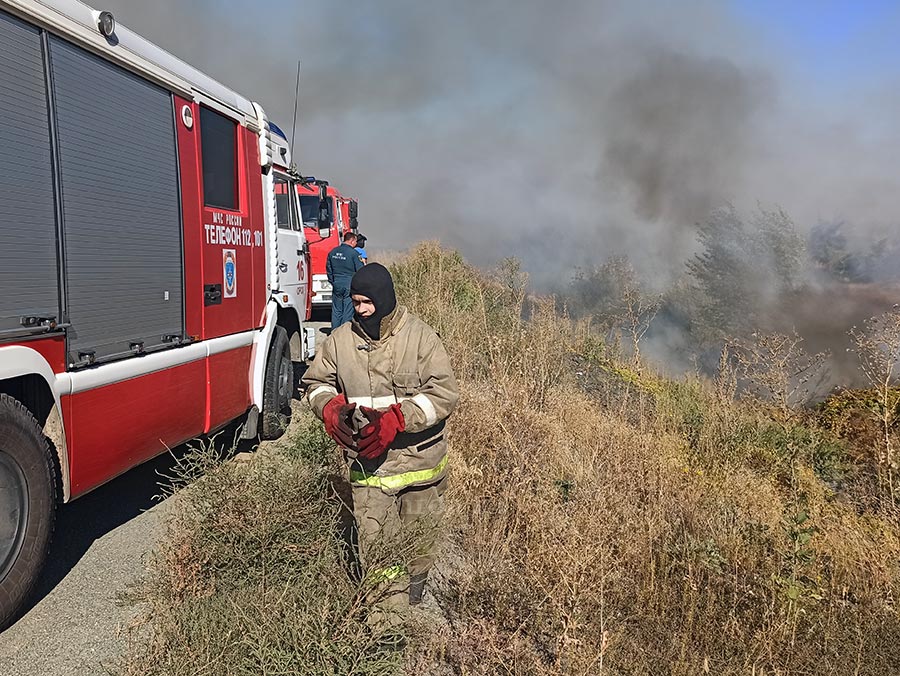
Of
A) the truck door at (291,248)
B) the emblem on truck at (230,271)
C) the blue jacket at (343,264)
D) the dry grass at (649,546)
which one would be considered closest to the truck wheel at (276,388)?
the truck door at (291,248)

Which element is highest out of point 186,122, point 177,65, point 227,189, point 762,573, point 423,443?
point 177,65

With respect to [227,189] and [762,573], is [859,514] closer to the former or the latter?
[762,573]

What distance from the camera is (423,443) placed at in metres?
2.71

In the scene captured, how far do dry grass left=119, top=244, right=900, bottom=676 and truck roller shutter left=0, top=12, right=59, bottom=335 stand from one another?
39.8 inches

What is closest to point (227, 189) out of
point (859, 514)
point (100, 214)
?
point (100, 214)

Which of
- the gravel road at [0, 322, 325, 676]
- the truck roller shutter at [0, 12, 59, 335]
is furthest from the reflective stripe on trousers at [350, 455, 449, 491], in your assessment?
the truck roller shutter at [0, 12, 59, 335]

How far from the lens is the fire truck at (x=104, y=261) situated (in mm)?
2574

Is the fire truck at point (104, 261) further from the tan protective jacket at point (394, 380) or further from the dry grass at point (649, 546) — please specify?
the dry grass at point (649, 546)

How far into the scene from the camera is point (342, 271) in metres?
8.27

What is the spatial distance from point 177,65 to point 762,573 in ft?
13.7

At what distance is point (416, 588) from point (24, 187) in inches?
90.2

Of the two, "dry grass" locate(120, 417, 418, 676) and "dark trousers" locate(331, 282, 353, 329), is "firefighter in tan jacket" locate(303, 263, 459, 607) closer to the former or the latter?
"dry grass" locate(120, 417, 418, 676)

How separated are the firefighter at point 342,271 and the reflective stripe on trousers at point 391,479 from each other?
569 cm

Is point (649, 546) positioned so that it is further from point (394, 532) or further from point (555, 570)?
point (394, 532)
